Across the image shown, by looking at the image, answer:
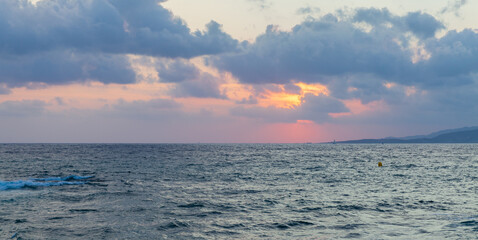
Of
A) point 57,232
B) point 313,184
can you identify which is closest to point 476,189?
point 313,184

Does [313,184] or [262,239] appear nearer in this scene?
[262,239]

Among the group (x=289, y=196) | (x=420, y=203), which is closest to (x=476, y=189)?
(x=420, y=203)

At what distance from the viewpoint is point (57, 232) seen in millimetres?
21781

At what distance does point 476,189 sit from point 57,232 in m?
43.2

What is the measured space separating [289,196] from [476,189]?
75.1ft

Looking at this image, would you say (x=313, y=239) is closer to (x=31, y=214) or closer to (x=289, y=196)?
(x=289, y=196)

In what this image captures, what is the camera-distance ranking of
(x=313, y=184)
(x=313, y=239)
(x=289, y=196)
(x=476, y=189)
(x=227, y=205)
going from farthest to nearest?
(x=313, y=184), (x=476, y=189), (x=289, y=196), (x=227, y=205), (x=313, y=239)

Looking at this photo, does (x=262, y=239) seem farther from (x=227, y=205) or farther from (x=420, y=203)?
(x=420, y=203)

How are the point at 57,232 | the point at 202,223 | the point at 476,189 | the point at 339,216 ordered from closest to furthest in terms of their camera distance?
the point at 57,232 → the point at 202,223 → the point at 339,216 → the point at 476,189

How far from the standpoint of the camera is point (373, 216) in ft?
86.9

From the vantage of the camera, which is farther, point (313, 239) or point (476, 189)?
point (476, 189)

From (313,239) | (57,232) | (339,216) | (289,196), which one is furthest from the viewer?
(289,196)

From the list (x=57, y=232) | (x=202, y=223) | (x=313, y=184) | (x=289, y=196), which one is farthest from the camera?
(x=313, y=184)

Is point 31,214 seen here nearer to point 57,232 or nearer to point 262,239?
point 57,232
